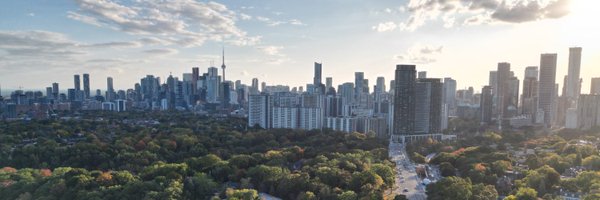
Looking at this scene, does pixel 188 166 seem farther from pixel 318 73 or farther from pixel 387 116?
pixel 318 73

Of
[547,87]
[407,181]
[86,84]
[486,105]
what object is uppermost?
[547,87]

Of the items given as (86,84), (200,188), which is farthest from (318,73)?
(200,188)

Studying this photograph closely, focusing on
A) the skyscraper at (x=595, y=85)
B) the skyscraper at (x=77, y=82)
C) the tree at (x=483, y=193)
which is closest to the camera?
the tree at (x=483, y=193)

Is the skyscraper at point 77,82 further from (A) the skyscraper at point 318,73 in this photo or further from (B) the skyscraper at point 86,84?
(A) the skyscraper at point 318,73

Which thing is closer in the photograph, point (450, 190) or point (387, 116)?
point (450, 190)

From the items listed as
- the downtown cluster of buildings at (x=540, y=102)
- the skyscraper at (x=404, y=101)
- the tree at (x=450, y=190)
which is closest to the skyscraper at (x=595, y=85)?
the downtown cluster of buildings at (x=540, y=102)

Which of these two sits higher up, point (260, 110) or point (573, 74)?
point (573, 74)

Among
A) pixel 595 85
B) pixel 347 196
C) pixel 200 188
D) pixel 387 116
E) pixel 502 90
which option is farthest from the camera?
pixel 595 85

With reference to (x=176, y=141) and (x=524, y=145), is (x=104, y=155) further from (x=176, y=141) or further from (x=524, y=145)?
(x=524, y=145)

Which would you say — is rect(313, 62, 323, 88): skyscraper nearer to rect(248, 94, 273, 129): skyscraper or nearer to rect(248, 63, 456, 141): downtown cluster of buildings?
rect(248, 63, 456, 141): downtown cluster of buildings
